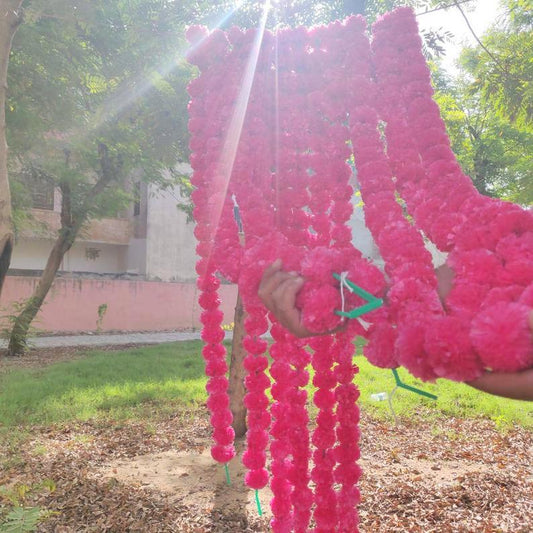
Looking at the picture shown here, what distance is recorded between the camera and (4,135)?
87.8 inches

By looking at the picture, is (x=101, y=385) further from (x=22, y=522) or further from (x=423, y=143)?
(x=423, y=143)

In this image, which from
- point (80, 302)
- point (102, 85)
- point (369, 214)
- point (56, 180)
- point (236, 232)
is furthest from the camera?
point (80, 302)

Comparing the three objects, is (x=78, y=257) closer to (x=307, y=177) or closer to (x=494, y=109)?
(x=494, y=109)

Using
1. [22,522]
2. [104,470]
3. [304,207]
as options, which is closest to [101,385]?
[104,470]

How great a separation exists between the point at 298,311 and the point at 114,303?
1353cm

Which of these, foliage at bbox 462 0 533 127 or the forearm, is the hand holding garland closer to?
the forearm

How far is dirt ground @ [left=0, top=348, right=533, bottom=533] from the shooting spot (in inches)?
114

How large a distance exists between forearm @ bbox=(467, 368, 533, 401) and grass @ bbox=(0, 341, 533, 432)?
15.4 feet

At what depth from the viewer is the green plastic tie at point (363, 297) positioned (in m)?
1.09

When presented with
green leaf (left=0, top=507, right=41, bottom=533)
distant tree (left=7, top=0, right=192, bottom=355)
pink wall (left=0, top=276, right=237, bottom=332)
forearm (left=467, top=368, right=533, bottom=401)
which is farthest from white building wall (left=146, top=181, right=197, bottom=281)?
forearm (left=467, top=368, right=533, bottom=401)

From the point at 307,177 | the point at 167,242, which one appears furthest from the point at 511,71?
the point at 167,242

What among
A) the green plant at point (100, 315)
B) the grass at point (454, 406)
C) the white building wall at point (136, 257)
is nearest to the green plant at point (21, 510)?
the grass at point (454, 406)

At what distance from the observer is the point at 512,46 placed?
3895 millimetres

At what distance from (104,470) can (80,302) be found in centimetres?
1038
